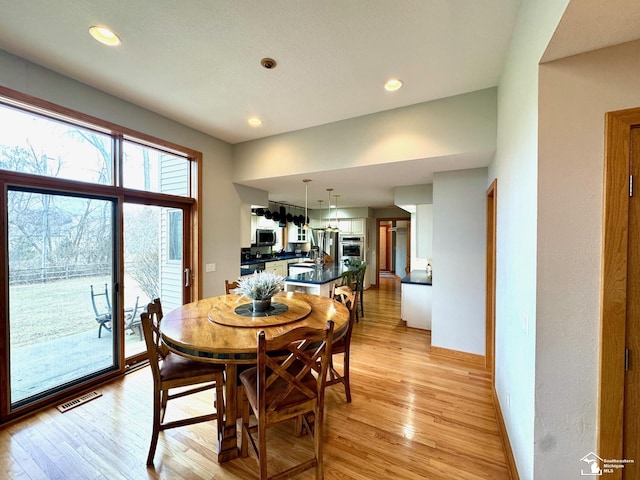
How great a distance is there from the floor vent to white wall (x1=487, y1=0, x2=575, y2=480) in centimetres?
343

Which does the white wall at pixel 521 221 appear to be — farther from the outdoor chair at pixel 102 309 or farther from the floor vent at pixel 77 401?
the outdoor chair at pixel 102 309

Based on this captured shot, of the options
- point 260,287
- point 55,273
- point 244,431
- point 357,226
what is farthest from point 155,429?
point 357,226

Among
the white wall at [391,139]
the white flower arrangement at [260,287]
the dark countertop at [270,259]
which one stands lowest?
the dark countertop at [270,259]

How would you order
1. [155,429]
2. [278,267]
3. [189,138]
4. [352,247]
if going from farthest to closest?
[352,247] < [278,267] < [189,138] < [155,429]

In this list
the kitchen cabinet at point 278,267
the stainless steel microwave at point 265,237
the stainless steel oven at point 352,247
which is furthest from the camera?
the stainless steel oven at point 352,247

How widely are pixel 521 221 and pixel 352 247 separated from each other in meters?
6.18

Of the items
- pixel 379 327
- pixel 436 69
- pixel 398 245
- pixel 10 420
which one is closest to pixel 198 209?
pixel 10 420

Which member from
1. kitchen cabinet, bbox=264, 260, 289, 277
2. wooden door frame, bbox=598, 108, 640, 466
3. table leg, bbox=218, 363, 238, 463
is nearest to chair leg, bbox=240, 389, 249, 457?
table leg, bbox=218, 363, 238, 463

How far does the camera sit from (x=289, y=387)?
4.85 feet

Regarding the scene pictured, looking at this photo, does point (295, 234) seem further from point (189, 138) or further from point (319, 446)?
point (319, 446)

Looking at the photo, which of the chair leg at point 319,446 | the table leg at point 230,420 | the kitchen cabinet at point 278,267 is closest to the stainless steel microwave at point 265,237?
the kitchen cabinet at point 278,267

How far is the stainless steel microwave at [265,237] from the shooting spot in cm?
668

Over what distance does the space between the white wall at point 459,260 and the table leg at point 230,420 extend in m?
2.59

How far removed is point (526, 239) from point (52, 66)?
381 centimetres
